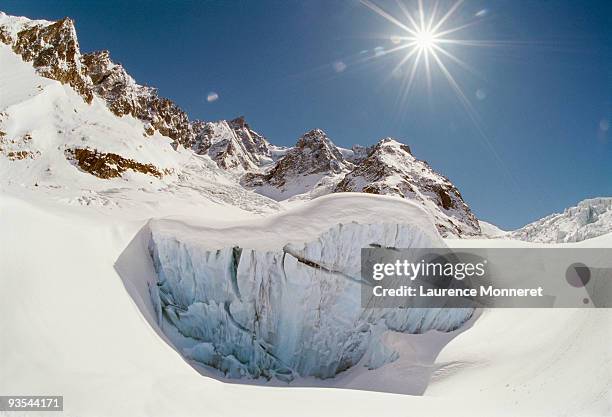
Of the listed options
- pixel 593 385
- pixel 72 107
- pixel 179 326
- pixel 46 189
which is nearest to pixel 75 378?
pixel 179 326

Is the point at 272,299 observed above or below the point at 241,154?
below

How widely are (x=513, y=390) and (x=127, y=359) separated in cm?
906

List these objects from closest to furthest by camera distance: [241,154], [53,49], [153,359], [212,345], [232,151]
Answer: [153,359] < [212,345] < [53,49] < [232,151] < [241,154]

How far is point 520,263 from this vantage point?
15.4m

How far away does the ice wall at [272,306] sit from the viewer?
1380 centimetres

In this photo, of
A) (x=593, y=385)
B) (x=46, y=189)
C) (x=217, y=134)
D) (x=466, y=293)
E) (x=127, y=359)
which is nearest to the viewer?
(x=593, y=385)

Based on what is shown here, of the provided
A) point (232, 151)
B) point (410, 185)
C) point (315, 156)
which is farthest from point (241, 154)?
point (410, 185)

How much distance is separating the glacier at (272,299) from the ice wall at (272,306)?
39 millimetres

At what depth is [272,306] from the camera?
1392cm

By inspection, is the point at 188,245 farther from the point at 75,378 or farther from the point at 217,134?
the point at 217,134

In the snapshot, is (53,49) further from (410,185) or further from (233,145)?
(233,145)

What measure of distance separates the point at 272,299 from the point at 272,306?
0.92 feet

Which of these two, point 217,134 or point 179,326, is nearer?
point 179,326

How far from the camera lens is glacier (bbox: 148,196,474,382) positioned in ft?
45.3
